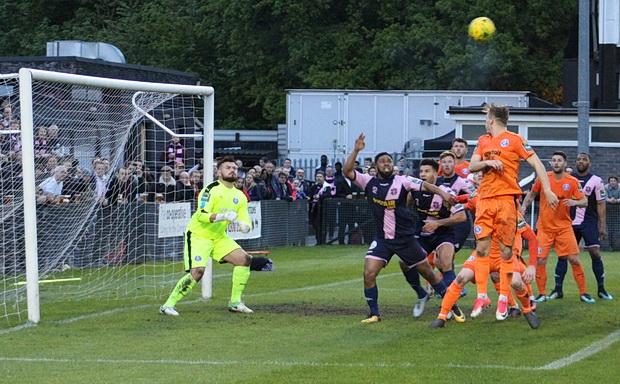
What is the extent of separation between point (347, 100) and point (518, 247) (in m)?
25.0

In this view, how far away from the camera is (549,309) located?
46.0ft

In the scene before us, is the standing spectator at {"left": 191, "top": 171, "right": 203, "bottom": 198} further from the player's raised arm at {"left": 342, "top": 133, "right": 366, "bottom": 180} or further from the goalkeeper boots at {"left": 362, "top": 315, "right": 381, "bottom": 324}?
the player's raised arm at {"left": 342, "top": 133, "right": 366, "bottom": 180}

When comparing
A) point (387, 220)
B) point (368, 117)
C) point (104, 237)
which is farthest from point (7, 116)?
point (368, 117)

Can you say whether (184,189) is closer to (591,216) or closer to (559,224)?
(559,224)

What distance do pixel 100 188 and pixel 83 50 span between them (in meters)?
12.0

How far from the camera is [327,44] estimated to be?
Answer: 48344 millimetres

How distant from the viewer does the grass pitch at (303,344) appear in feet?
30.0

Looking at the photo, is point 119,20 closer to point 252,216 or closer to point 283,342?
point 252,216

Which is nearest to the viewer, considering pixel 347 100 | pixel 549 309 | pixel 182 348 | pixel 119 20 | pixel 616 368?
pixel 616 368

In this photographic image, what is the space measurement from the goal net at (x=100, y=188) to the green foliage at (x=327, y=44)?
88.2ft

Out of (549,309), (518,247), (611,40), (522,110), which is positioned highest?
(611,40)

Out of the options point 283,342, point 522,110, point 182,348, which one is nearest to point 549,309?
point 283,342

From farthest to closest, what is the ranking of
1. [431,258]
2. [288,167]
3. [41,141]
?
[288,167]
[41,141]
[431,258]

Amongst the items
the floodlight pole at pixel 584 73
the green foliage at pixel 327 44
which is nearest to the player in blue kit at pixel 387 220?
the floodlight pole at pixel 584 73
